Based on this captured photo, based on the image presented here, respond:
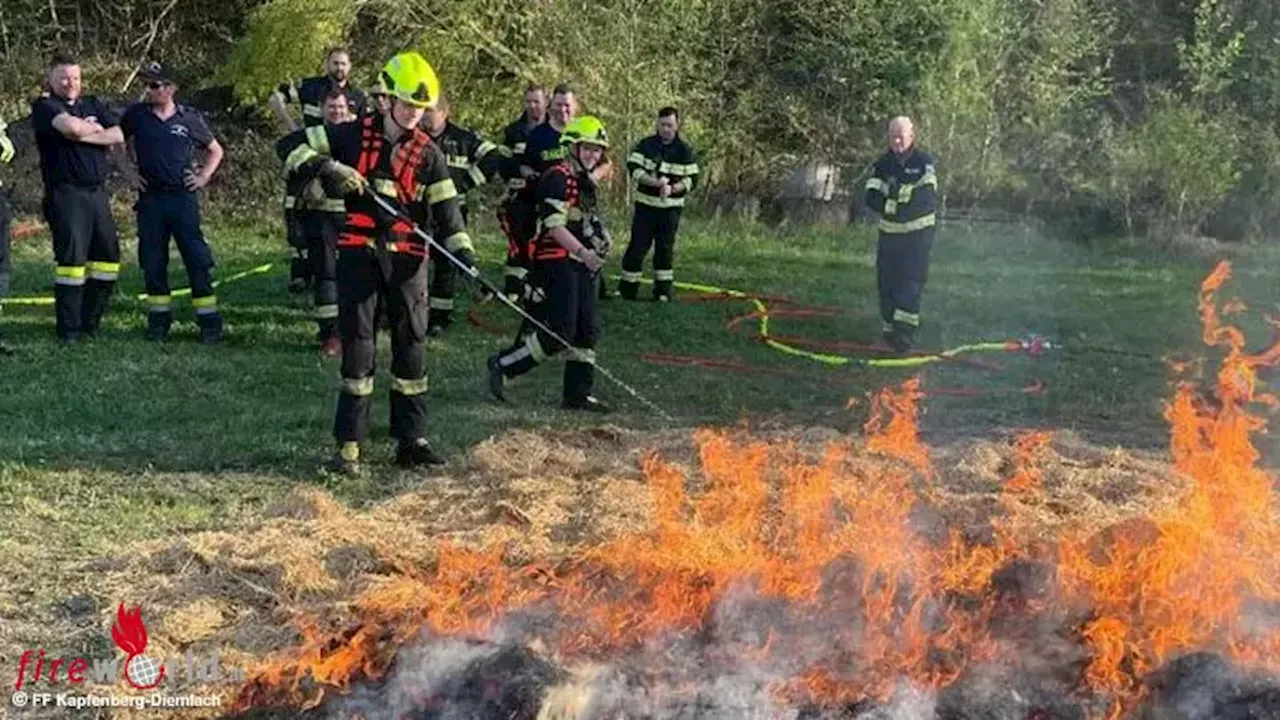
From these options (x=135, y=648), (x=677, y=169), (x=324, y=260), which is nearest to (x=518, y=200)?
(x=324, y=260)

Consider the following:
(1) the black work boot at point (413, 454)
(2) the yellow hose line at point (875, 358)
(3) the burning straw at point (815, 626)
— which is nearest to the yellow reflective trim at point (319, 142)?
(1) the black work boot at point (413, 454)

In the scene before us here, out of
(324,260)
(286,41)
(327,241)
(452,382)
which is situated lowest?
(452,382)

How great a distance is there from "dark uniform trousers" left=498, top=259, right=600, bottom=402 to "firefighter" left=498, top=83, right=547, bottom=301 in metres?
1.74

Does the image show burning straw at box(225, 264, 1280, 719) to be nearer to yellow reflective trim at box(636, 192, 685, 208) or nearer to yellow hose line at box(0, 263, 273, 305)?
yellow hose line at box(0, 263, 273, 305)

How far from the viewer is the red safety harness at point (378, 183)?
670 centimetres

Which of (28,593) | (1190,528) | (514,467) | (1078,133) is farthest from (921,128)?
(28,593)

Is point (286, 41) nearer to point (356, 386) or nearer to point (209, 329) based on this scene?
point (209, 329)

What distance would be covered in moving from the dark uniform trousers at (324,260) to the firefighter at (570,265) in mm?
1490

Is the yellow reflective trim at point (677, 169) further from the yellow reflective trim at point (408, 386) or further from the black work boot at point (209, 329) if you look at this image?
A: the yellow reflective trim at point (408, 386)

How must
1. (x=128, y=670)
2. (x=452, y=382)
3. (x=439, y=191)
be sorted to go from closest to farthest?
(x=128, y=670), (x=439, y=191), (x=452, y=382)

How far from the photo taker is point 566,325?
27.1ft

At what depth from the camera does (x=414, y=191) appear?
679 cm

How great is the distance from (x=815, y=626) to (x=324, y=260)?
19.4 ft

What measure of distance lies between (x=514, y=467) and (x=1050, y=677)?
3535 mm
